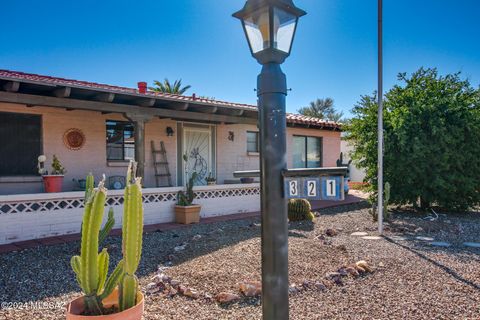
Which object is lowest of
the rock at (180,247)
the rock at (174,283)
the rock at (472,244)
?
the rock at (472,244)

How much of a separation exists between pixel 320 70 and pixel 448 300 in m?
11.3

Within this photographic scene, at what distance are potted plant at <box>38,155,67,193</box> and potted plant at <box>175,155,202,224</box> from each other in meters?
2.68

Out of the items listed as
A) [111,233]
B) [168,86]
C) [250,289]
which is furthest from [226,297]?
[168,86]

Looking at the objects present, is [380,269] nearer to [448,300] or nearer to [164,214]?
[448,300]

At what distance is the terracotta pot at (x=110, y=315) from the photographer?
96.9 inches

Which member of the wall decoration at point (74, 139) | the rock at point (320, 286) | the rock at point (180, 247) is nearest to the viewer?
the rock at point (320, 286)

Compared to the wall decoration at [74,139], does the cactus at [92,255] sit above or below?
below

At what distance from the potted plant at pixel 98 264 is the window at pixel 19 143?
22.3ft

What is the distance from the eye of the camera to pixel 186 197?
9031 mm

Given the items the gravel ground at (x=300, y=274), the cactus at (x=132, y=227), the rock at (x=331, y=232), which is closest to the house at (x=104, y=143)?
the gravel ground at (x=300, y=274)

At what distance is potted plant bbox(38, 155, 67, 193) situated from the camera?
26.3 ft

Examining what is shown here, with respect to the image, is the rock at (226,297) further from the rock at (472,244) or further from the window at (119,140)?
the window at (119,140)

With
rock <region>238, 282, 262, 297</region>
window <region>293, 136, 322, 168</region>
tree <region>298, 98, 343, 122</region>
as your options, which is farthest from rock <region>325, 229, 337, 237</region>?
tree <region>298, 98, 343, 122</region>

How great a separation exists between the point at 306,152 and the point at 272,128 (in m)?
13.2
